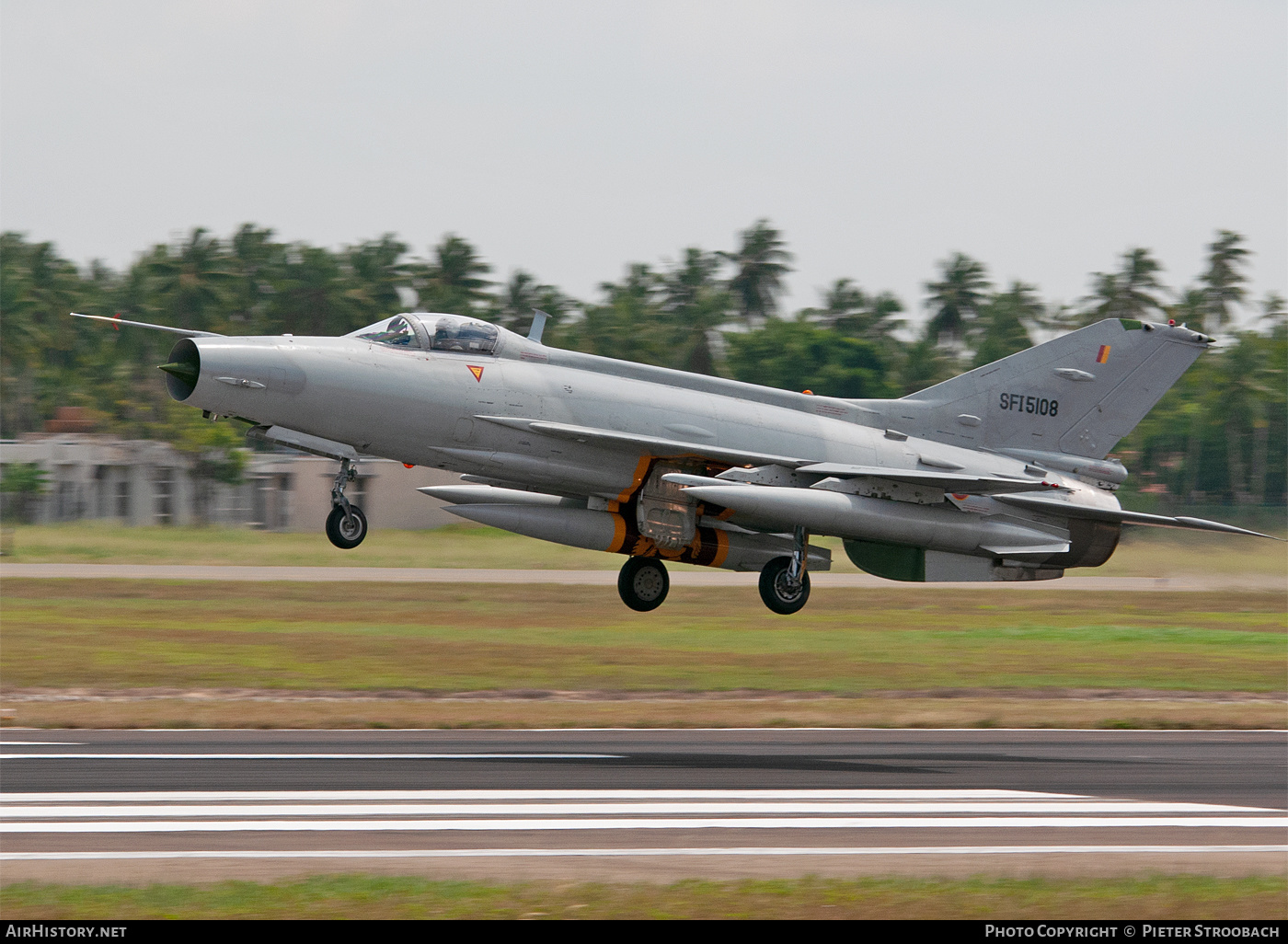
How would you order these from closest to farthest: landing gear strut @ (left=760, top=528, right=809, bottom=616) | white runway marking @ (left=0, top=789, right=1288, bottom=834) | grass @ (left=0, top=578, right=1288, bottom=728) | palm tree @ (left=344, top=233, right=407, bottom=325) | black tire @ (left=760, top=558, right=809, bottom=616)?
white runway marking @ (left=0, top=789, right=1288, bottom=834) < landing gear strut @ (left=760, top=528, right=809, bottom=616) < black tire @ (left=760, top=558, right=809, bottom=616) < grass @ (left=0, top=578, right=1288, bottom=728) < palm tree @ (left=344, top=233, right=407, bottom=325)

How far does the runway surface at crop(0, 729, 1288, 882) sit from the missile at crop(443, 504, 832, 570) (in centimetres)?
286

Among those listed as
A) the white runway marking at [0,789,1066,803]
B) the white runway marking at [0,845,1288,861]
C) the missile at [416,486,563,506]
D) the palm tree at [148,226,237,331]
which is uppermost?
the palm tree at [148,226,237,331]

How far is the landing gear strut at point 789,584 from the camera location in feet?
67.3

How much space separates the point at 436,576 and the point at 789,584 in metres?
24.9

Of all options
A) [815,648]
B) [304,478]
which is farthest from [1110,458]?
[304,478]

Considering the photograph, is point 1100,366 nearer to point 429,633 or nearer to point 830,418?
point 830,418

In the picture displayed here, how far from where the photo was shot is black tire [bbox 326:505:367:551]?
58.7ft

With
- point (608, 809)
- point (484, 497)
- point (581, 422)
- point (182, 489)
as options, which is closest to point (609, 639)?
point (484, 497)

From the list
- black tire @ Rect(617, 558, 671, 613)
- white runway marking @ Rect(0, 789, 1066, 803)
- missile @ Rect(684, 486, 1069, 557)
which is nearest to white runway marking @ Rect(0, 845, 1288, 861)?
white runway marking @ Rect(0, 789, 1066, 803)

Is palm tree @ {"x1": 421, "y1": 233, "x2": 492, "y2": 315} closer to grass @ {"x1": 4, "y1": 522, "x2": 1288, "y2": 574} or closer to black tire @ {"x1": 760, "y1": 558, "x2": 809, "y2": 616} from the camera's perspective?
grass @ {"x1": 4, "y1": 522, "x2": 1288, "y2": 574}

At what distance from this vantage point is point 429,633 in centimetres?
3331

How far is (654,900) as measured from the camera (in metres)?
11.2

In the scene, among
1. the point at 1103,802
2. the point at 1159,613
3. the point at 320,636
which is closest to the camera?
the point at 1103,802

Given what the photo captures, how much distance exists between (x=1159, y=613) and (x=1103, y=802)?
25.0 m
